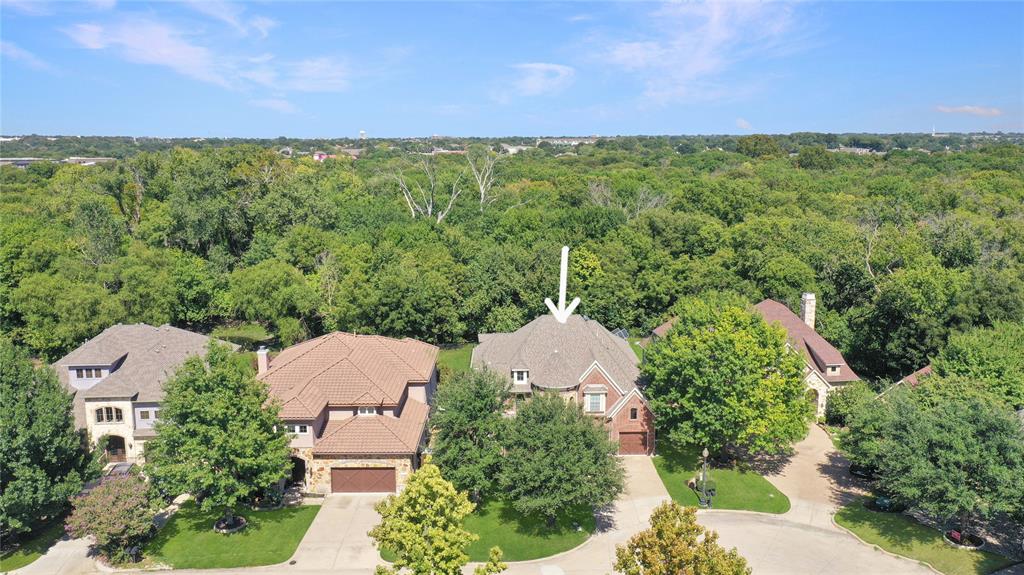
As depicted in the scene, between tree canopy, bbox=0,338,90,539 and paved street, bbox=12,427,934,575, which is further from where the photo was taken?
paved street, bbox=12,427,934,575

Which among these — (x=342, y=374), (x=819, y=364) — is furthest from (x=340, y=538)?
(x=819, y=364)

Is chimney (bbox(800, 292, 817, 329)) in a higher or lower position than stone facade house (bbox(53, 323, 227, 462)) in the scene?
higher

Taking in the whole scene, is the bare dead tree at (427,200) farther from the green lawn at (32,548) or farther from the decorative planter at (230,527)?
the green lawn at (32,548)

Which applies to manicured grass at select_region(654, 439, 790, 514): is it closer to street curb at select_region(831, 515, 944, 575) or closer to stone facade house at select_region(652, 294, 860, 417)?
street curb at select_region(831, 515, 944, 575)

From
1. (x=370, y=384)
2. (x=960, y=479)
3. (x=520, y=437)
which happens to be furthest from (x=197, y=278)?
(x=960, y=479)

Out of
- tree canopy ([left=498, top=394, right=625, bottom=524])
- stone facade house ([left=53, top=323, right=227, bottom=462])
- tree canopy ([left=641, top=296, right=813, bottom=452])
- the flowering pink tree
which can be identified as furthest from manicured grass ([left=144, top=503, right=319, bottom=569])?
tree canopy ([left=641, top=296, right=813, bottom=452])

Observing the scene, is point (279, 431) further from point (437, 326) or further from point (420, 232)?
point (420, 232)

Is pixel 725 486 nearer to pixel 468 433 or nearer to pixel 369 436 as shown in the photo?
pixel 468 433
